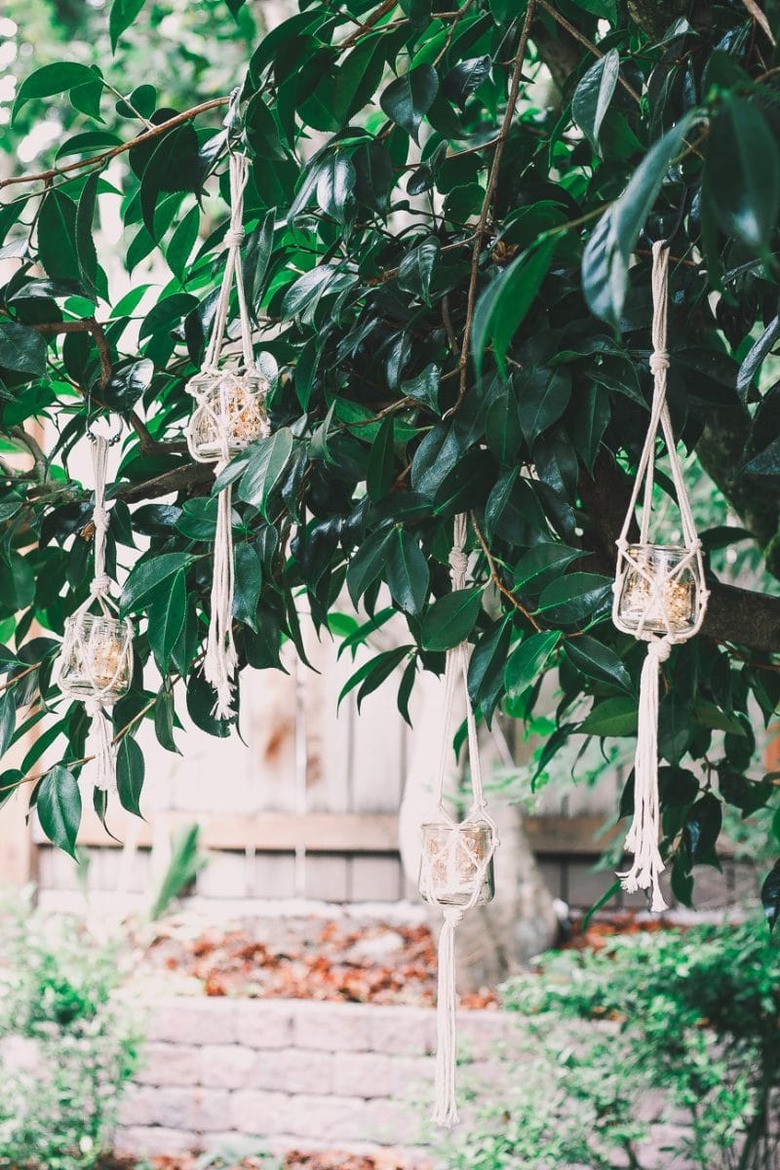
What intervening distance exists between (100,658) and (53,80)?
41 centimetres

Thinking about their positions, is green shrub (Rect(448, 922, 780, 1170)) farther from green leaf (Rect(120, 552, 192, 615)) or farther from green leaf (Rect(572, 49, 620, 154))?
green leaf (Rect(572, 49, 620, 154))

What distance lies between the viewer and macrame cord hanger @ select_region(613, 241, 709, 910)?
25.6 inches

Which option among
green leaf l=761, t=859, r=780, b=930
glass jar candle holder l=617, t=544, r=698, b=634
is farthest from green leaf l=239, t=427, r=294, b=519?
green leaf l=761, t=859, r=780, b=930

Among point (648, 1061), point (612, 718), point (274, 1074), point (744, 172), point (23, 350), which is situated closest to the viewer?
point (744, 172)

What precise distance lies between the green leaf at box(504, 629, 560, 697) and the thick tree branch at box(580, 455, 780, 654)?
0.16 meters

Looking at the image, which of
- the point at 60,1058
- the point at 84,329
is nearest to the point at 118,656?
the point at 84,329

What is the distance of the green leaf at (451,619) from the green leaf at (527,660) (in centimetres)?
5

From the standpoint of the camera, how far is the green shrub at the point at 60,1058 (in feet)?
7.47

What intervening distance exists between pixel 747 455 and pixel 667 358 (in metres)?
0.08

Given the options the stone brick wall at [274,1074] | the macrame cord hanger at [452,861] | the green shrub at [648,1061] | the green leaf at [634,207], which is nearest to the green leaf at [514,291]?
the green leaf at [634,207]

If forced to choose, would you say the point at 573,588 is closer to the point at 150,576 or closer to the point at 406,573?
the point at 406,573

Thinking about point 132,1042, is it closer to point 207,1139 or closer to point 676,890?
point 207,1139

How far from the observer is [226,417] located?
2.34 feet

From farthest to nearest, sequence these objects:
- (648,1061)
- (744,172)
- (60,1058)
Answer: (60,1058) < (648,1061) < (744,172)
